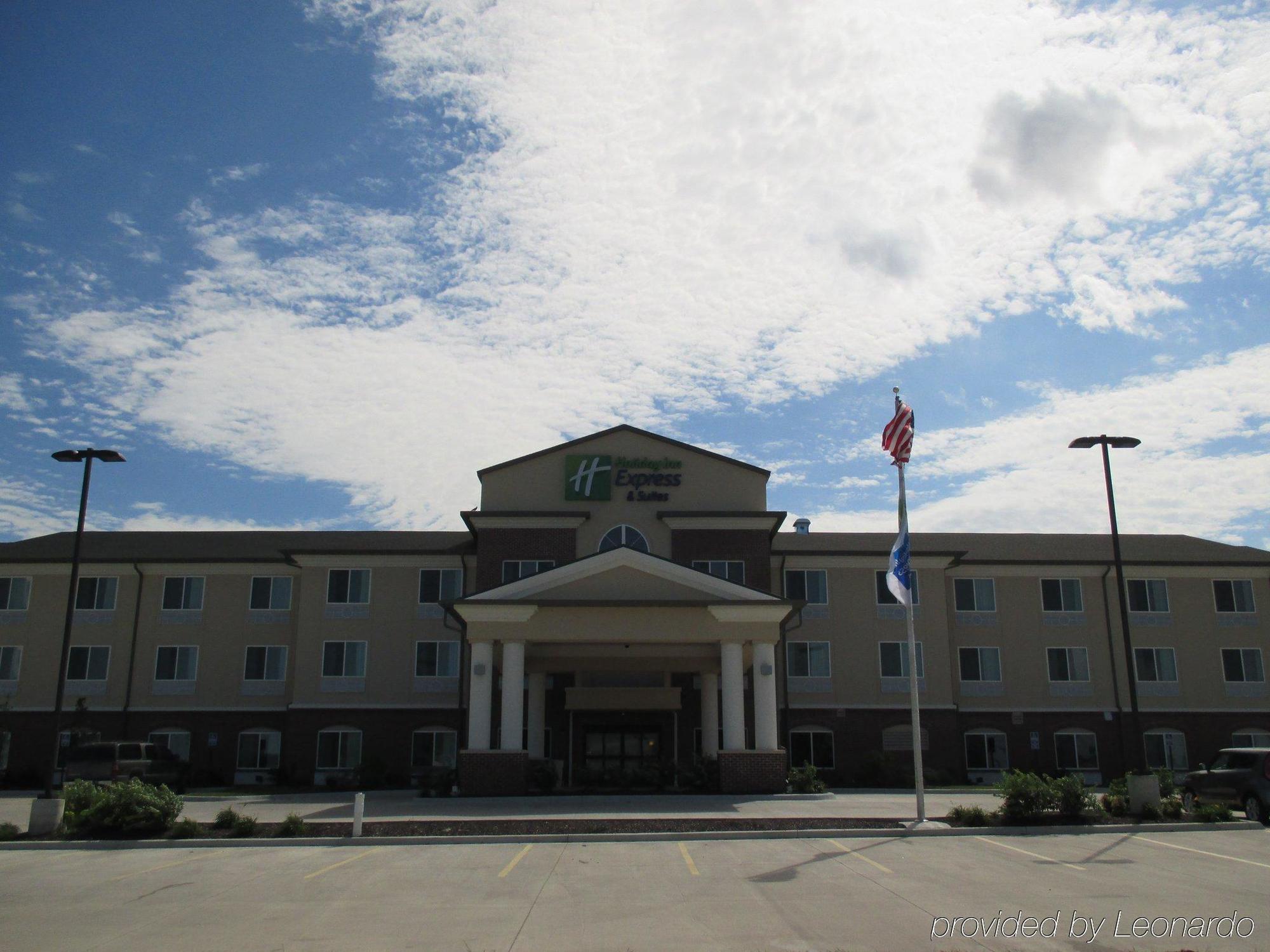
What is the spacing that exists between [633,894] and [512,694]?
14.4 m

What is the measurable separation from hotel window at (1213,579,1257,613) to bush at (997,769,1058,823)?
2546 centimetres

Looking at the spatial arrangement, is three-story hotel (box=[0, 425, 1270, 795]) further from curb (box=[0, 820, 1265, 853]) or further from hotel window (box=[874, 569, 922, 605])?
curb (box=[0, 820, 1265, 853])

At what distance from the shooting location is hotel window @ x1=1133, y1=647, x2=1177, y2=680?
3956 cm

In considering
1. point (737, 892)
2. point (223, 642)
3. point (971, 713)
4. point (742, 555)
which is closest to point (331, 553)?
point (223, 642)

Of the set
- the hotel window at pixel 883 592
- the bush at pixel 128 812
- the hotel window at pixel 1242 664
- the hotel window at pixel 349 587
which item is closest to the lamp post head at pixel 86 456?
the bush at pixel 128 812

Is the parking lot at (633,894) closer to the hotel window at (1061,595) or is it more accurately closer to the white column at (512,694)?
the white column at (512,694)

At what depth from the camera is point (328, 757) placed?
37.0 metres

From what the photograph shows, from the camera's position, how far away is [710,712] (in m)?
32.7

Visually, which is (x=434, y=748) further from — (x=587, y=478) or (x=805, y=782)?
(x=805, y=782)

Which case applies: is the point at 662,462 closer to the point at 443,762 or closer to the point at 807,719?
the point at 807,719

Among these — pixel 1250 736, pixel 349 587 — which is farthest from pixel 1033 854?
pixel 349 587

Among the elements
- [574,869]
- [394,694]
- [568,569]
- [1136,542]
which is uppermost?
[1136,542]

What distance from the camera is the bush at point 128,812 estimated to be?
61.9ft

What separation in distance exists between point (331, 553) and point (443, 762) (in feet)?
29.3
